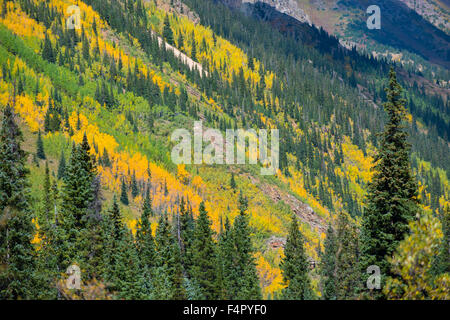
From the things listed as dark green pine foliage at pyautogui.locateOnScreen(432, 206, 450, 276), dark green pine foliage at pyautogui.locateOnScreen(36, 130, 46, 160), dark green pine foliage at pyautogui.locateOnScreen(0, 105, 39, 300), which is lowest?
dark green pine foliage at pyautogui.locateOnScreen(432, 206, 450, 276)

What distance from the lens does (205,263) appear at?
167 ft

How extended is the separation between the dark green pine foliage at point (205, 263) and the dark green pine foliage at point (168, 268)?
82.8 inches

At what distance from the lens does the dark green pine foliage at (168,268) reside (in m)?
44.8

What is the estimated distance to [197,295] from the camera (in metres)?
49.2

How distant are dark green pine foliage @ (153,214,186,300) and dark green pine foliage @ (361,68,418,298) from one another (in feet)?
60.9

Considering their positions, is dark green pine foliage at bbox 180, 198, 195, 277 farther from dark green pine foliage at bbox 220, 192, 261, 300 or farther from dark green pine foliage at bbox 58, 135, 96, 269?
dark green pine foliage at bbox 58, 135, 96, 269

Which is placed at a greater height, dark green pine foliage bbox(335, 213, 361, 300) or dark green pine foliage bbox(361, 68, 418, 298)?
dark green pine foliage bbox(361, 68, 418, 298)

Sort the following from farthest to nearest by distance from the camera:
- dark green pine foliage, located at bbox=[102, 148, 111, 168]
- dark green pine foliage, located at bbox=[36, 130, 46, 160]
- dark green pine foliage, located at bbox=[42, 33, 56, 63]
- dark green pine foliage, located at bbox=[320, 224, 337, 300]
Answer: dark green pine foliage, located at bbox=[42, 33, 56, 63], dark green pine foliage, located at bbox=[102, 148, 111, 168], dark green pine foliage, located at bbox=[36, 130, 46, 160], dark green pine foliage, located at bbox=[320, 224, 337, 300]

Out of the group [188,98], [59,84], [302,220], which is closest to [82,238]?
[302,220]

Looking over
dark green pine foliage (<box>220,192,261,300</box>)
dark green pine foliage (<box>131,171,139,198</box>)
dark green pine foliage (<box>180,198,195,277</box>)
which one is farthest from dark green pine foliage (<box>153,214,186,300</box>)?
dark green pine foliage (<box>131,171,139,198</box>)

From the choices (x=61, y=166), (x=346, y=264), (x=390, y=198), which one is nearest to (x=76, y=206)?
(x=390, y=198)

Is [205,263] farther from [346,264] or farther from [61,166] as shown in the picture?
[61,166]

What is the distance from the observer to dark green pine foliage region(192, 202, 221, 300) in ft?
165

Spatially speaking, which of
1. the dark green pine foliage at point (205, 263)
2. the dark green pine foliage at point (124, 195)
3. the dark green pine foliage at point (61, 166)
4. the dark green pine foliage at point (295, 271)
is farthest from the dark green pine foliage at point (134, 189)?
the dark green pine foliage at point (295, 271)
